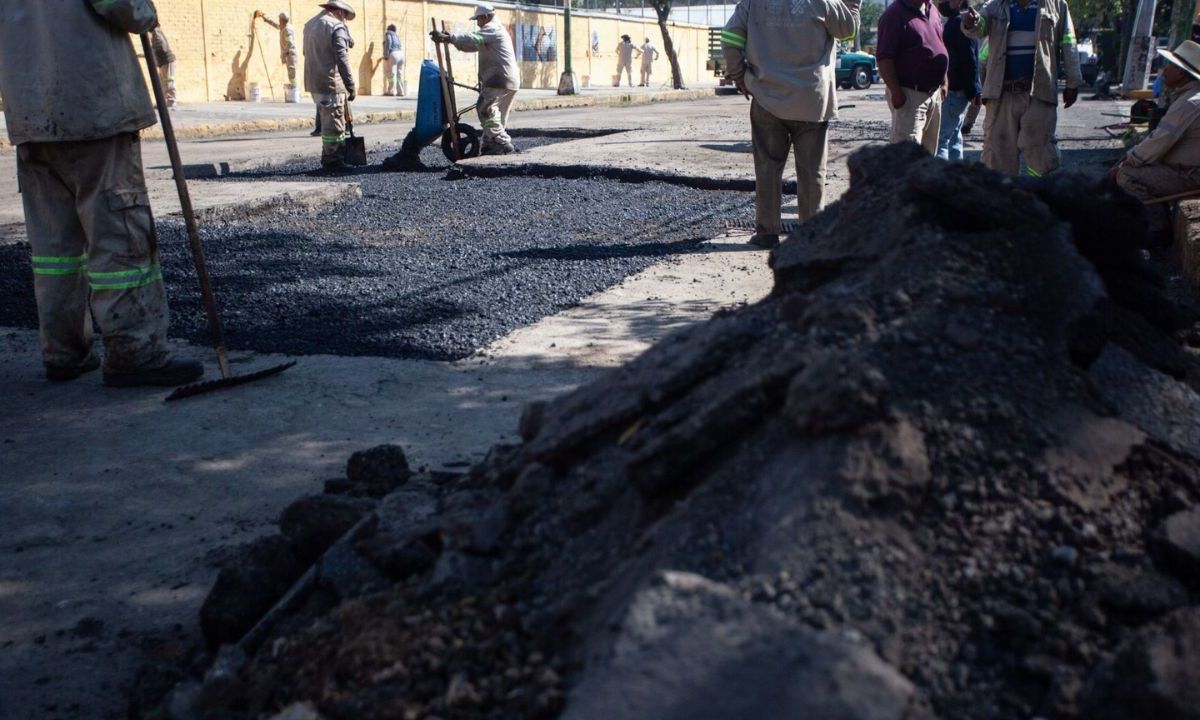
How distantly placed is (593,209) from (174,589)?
699 cm

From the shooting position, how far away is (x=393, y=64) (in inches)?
1288

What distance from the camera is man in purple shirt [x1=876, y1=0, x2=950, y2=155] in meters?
8.22

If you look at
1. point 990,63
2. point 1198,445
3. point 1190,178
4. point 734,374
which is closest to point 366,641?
point 734,374

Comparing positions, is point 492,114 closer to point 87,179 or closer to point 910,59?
point 910,59

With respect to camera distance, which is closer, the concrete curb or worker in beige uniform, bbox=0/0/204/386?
Answer: worker in beige uniform, bbox=0/0/204/386

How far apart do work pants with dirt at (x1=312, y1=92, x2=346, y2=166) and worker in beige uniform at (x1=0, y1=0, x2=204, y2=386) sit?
26.4 feet

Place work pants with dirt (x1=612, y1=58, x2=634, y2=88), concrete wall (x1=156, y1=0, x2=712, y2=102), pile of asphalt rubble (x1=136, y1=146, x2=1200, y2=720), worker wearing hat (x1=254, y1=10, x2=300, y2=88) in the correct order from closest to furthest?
pile of asphalt rubble (x1=136, y1=146, x2=1200, y2=720) → concrete wall (x1=156, y1=0, x2=712, y2=102) → worker wearing hat (x1=254, y1=10, x2=300, y2=88) → work pants with dirt (x1=612, y1=58, x2=634, y2=88)

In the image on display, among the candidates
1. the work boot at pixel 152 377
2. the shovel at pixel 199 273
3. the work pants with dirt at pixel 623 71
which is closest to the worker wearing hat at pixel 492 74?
the shovel at pixel 199 273

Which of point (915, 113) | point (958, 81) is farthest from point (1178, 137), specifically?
point (958, 81)

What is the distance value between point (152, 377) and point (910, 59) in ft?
18.9

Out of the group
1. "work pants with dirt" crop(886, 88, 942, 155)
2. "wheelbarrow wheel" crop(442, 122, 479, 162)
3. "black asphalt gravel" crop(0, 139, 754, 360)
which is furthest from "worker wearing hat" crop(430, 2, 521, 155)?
"work pants with dirt" crop(886, 88, 942, 155)

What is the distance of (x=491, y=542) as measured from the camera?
2.65m

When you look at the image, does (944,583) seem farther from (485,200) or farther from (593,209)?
(485,200)

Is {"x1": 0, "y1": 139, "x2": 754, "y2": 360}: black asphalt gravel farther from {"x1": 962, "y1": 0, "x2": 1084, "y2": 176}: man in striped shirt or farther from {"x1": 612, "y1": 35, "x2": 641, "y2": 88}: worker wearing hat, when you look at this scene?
{"x1": 612, "y1": 35, "x2": 641, "y2": 88}: worker wearing hat
